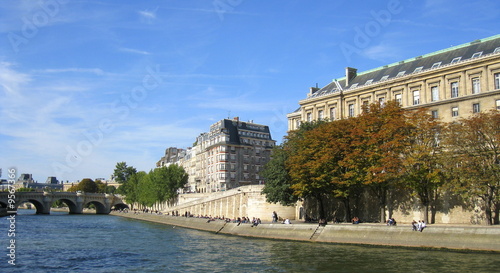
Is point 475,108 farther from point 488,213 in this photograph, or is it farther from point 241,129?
point 241,129

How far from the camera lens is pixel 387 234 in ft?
134

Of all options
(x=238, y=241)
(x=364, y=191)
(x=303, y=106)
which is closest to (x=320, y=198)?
(x=364, y=191)

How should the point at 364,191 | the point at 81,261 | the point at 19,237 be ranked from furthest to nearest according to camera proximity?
1. the point at 364,191
2. the point at 19,237
3. the point at 81,261

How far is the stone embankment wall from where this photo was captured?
2672 inches

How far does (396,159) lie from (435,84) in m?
15.1

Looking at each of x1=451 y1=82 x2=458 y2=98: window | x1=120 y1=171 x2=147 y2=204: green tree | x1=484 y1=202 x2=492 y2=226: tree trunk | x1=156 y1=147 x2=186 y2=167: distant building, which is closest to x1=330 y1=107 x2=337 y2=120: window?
x1=451 y1=82 x2=458 y2=98: window

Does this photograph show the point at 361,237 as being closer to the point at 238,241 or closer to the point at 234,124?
the point at 238,241

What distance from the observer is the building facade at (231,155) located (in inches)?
4094

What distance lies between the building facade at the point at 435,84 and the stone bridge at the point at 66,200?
3018 inches

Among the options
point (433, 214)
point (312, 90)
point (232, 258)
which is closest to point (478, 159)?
point (433, 214)

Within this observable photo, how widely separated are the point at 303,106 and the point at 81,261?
4504cm

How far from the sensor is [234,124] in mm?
111312

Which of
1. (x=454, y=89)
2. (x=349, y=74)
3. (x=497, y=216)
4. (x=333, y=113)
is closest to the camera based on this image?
(x=497, y=216)

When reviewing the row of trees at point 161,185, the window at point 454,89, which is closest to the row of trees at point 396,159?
the window at point 454,89
